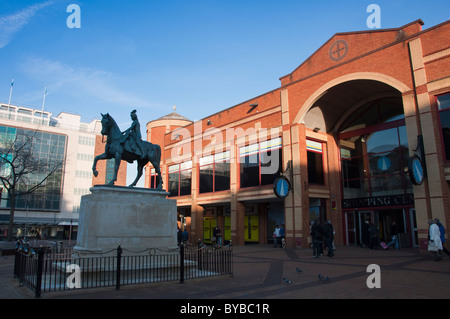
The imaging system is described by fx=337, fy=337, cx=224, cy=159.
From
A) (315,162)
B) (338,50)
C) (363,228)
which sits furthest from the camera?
(315,162)

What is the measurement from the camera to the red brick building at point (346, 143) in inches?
717

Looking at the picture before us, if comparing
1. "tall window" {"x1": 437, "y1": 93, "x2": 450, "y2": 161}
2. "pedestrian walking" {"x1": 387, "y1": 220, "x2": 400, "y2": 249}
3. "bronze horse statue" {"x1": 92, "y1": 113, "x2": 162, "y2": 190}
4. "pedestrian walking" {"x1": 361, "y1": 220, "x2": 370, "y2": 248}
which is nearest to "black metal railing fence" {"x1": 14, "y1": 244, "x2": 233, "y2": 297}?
"bronze horse statue" {"x1": 92, "y1": 113, "x2": 162, "y2": 190}

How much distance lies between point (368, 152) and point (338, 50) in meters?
7.85

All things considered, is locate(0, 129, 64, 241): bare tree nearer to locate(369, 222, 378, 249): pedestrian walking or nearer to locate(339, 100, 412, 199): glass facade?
locate(339, 100, 412, 199): glass facade

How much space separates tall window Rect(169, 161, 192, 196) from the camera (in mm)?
36250

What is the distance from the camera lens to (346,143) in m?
27.5

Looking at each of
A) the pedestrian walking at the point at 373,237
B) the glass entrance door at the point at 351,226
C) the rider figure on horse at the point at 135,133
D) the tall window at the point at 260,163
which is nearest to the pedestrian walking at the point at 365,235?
the pedestrian walking at the point at 373,237

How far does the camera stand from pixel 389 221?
77.8 ft

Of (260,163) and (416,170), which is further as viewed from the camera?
(260,163)

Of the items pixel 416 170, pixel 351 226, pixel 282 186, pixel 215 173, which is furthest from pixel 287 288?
pixel 215 173

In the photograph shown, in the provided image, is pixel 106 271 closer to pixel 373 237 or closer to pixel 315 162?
pixel 373 237
